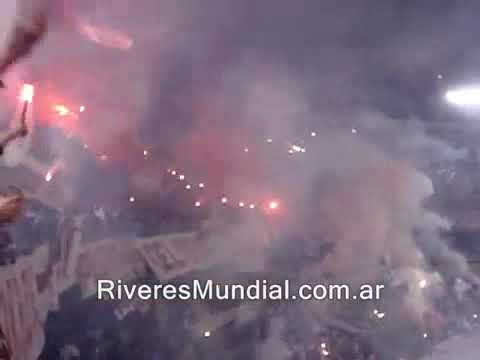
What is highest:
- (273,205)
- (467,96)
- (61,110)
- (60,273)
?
(467,96)

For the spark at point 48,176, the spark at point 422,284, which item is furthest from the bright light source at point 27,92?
the spark at point 422,284

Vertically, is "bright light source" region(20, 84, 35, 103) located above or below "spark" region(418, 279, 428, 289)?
above

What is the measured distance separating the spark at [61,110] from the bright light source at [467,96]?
6542 millimetres

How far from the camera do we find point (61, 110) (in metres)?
8.49

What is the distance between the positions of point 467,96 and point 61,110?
676 cm

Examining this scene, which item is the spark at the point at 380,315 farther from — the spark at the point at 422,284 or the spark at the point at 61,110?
the spark at the point at 61,110

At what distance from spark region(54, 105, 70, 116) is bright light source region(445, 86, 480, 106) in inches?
258

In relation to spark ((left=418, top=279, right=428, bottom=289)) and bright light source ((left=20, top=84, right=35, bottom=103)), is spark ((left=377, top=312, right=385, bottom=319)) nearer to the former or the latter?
spark ((left=418, top=279, right=428, bottom=289))

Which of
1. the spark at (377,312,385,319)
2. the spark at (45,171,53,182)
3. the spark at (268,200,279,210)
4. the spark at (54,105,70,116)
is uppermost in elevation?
the spark at (54,105,70,116)

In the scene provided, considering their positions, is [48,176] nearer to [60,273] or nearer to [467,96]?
[60,273]

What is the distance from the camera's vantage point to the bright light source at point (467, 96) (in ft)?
30.0

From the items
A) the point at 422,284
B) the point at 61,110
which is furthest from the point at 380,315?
the point at 61,110

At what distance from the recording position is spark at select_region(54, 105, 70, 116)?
8.45 m

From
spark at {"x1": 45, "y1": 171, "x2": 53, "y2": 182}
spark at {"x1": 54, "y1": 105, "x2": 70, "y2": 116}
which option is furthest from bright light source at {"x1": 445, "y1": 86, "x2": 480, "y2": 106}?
spark at {"x1": 45, "y1": 171, "x2": 53, "y2": 182}
